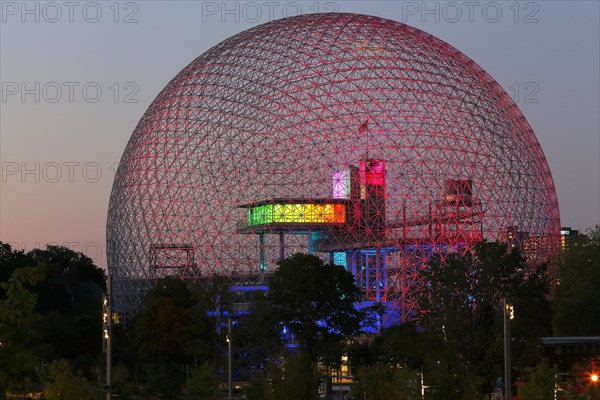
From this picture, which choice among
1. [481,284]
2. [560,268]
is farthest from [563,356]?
[560,268]

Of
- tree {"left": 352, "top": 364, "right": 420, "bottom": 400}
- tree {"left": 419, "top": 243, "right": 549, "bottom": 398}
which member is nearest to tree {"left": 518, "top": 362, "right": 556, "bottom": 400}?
tree {"left": 352, "top": 364, "right": 420, "bottom": 400}

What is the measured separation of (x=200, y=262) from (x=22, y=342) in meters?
53.1

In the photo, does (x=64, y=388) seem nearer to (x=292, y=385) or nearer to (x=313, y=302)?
(x=292, y=385)

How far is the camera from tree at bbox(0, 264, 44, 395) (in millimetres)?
21109

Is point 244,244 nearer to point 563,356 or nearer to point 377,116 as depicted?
point 377,116

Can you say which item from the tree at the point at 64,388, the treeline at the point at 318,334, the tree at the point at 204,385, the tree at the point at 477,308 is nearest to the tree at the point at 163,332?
the treeline at the point at 318,334

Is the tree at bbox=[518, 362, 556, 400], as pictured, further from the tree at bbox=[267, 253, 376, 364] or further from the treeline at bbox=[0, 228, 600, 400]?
the tree at bbox=[267, 253, 376, 364]

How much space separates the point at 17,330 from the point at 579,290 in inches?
2159

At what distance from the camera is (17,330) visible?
21.4 metres

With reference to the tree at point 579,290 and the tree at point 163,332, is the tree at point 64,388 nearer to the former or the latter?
the tree at point 163,332

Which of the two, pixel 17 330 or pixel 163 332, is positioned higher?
pixel 17 330

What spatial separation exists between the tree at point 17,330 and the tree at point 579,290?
49.6 meters

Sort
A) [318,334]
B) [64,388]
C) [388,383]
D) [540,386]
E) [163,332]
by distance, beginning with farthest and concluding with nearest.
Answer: [163,332] → [318,334] → [540,386] → [388,383] → [64,388]

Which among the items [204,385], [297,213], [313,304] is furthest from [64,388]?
[297,213]
